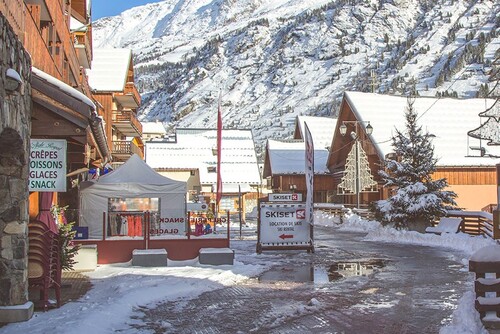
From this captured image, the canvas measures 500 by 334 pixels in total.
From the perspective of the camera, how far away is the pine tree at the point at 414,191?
1052 inches

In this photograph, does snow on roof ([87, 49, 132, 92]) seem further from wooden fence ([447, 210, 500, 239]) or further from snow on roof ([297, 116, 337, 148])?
wooden fence ([447, 210, 500, 239])

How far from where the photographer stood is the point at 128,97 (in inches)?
1747

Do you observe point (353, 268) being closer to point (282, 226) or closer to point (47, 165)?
point (282, 226)

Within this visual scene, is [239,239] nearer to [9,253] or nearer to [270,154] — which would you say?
[9,253]

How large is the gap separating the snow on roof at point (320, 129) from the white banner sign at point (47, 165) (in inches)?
1993

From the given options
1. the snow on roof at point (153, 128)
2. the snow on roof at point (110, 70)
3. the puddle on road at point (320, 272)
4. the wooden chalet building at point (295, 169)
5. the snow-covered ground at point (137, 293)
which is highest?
the snow on roof at point (153, 128)

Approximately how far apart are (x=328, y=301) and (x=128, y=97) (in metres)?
35.6

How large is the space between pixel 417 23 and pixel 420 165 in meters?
178

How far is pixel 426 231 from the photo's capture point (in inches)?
1054

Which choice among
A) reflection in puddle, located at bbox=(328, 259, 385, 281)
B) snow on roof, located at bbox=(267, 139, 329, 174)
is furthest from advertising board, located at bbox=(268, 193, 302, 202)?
snow on roof, located at bbox=(267, 139, 329, 174)

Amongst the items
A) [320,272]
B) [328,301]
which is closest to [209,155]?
[320,272]

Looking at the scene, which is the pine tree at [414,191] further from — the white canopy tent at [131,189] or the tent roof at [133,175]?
the tent roof at [133,175]

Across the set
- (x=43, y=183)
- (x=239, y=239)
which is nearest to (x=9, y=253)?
(x=43, y=183)

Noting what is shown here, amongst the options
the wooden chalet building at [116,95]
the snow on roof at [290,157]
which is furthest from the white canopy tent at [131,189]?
the snow on roof at [290,157]
